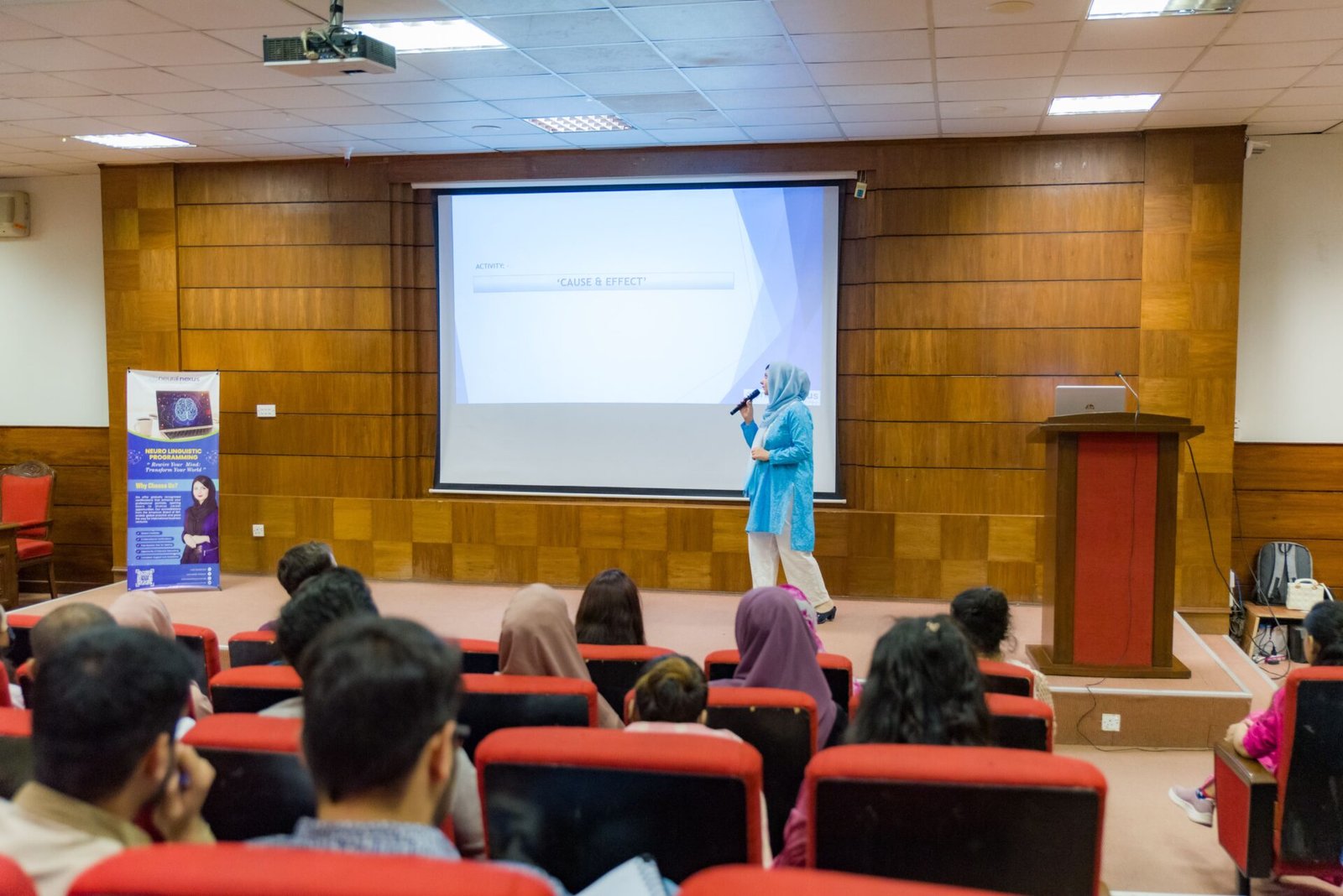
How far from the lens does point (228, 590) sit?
7.78 meters

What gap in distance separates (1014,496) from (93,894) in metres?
6.86

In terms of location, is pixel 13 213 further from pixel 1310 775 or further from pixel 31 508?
pixel 1310 775

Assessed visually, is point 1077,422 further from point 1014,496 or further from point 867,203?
point 867,203

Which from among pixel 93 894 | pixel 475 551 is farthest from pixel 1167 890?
pixel 475 551

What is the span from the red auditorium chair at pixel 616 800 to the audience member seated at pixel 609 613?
205cm

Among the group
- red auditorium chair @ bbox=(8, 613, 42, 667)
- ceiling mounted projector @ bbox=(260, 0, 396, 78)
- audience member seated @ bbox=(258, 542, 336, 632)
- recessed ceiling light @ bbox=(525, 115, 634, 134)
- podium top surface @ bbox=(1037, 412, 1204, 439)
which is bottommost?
red auditorium chair @ bbox=(8, 613, 42, 667)

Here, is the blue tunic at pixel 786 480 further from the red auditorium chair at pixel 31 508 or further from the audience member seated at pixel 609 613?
the red auditorium chair at pixel 31 508

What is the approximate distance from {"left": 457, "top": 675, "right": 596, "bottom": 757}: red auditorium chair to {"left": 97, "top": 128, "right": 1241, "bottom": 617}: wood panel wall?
526 cm

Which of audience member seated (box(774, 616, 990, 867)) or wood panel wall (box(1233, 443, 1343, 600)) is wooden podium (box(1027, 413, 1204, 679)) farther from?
wood panel wall (box(1233, 443, 1343, 600))

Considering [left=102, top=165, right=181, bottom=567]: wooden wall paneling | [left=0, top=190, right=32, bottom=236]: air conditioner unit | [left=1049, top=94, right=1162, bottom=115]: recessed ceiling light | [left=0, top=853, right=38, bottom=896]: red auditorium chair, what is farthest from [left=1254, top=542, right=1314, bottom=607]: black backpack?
[left=0, top=190, right=32, bottom=236]: air conditioner unit

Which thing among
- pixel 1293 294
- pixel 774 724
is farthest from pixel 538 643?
pixel 1293 294

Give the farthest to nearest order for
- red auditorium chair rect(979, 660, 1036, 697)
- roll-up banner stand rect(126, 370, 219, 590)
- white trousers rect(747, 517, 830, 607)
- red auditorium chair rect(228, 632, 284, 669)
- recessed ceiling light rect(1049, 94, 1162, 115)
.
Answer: roll-up banner stand rect(126, 370, 219, 590) < white trousers rect(747, 517, 830, 607) < recessed ceiling light rect(1049, 94, 1162, 115) < red auditorium chair rect(228, 632, 284, 669) < red auditorium chair rect(979, 660, 1036, 697)

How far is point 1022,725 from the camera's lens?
2535 mm

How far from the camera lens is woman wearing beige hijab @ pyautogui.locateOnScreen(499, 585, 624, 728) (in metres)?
2.97
